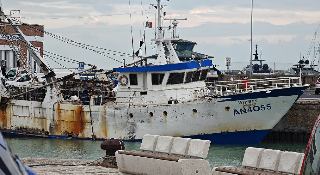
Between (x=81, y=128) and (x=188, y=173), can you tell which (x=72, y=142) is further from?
(x=188, y=173)

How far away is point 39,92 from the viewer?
29.6 m

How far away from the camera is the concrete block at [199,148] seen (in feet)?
33.6

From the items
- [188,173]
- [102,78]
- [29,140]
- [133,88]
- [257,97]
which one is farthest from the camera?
[102,78]

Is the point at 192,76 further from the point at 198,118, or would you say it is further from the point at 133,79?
the point at 133,79

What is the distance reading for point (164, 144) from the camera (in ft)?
37.0

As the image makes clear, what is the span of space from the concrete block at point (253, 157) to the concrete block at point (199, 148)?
3.31 feet

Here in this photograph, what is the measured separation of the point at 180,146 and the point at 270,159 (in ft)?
7.38

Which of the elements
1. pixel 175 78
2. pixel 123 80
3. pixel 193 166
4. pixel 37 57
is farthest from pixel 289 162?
pixel 37 57

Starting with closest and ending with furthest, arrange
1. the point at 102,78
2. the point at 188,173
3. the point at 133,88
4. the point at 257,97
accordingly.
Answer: the point at 188,173 < the point at 257,97 < the point at 133,88 < the point at 102,78

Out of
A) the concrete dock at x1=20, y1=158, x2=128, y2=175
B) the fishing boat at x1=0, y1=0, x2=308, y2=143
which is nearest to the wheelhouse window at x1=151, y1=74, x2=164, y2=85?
the fishing boat at x1=0, y1=0, x2=308, y2=143

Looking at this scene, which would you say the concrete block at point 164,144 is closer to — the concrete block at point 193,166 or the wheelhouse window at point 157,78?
the concrete block at point 193,166

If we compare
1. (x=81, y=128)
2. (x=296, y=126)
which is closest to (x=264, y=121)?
(x=296, y=126)

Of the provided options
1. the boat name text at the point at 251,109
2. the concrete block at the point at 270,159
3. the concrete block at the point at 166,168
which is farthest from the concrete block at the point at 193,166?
the boat name text at the point at 251,109

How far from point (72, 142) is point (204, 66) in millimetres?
7055
